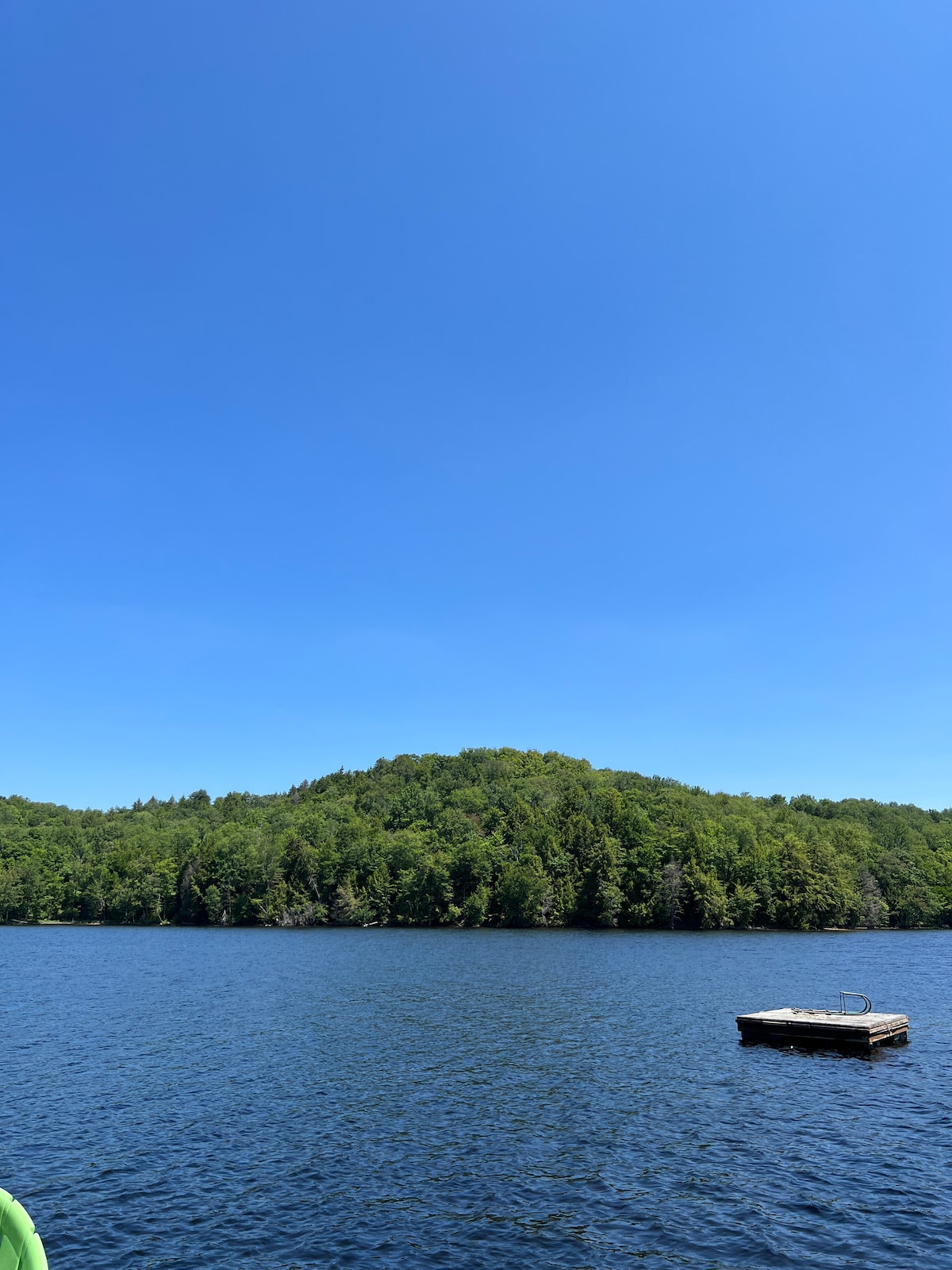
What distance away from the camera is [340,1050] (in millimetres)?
41781

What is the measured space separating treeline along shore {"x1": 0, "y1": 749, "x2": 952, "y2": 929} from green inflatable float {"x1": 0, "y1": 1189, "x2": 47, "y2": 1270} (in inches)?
5834

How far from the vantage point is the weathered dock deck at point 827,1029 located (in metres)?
42.1

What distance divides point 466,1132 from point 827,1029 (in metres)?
23.7

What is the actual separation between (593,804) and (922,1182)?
157 metres

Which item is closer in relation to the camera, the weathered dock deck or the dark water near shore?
the dark water near shore

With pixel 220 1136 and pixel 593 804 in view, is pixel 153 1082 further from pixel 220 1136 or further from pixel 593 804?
pixel 593 804

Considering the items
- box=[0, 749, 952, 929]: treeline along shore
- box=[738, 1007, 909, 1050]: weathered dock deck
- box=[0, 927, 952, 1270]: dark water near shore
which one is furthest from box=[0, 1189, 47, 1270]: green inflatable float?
box=[0, 749, 952, 929]: treeline along shore

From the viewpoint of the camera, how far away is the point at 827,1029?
140 ft

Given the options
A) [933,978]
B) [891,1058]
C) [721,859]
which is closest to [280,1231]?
[891,1058]

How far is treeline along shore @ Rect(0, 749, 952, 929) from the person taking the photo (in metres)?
148

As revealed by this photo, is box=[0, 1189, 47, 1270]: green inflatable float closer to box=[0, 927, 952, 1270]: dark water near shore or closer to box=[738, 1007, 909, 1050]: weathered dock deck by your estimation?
box=[0, 927, 952, 1270]: dark water near shore

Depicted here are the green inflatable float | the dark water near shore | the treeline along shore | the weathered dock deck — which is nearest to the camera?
the green inflatable float

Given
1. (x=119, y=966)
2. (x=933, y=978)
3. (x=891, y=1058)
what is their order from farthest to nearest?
(x=119, y=966), (x=933, y=978), (x=891, y=1058)

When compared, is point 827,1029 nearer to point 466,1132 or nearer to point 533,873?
point 466,1132
